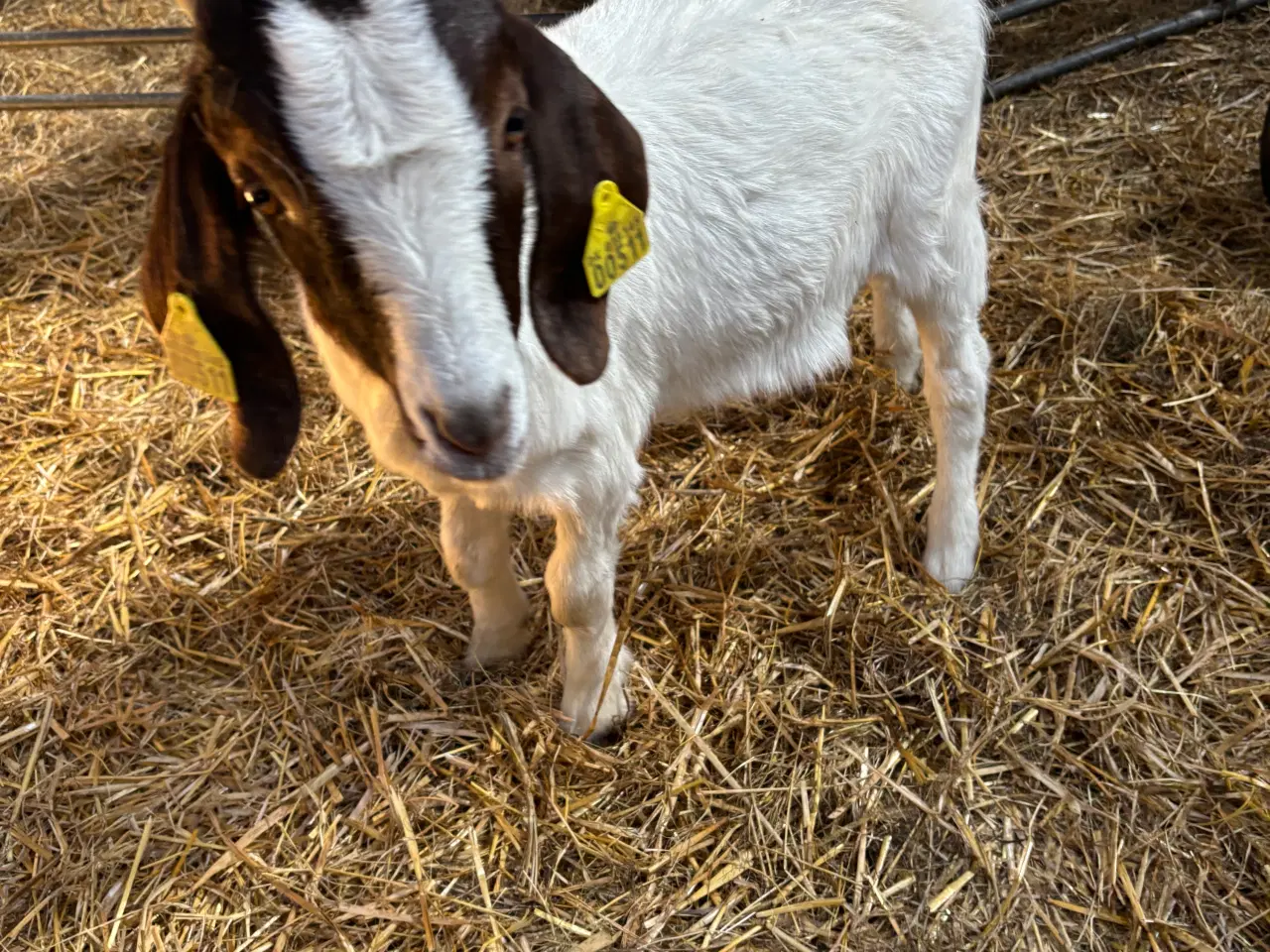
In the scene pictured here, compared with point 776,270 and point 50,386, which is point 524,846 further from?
point 50,386

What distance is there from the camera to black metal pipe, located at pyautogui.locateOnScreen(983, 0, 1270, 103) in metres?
4.06

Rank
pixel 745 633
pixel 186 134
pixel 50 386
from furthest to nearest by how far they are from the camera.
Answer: pixel 50 386, pixel 745 633, pixel 186 134

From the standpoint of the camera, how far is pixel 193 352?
1.42 meters

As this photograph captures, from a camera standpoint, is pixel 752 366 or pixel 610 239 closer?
pixel 610 239

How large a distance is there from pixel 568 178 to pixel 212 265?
50 centimetres

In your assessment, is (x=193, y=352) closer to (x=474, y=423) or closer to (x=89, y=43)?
(x=474, y=423)

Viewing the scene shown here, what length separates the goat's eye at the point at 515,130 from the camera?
1.32 metres

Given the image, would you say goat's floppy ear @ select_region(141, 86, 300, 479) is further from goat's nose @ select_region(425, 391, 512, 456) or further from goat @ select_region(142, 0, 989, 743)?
goat's nose @ select_region(425, 391, 512, 456)

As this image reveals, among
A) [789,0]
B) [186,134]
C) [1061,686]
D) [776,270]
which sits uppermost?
[186,134]

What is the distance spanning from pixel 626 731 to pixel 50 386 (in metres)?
2.24

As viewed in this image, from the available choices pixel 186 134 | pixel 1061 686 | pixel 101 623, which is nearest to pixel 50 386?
pixel 101 623

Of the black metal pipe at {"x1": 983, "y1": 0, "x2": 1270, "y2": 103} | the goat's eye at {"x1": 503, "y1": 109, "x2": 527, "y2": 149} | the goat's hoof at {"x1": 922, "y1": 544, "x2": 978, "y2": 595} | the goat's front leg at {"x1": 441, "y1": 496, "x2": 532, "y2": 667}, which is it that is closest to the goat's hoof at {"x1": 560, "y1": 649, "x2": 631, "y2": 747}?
the goat's front leg at {"x1": 441, "y1": 496, "x2": 532, "y2": 667}

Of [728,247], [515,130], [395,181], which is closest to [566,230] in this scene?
[515,130]

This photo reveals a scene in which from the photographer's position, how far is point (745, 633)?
243 cm
